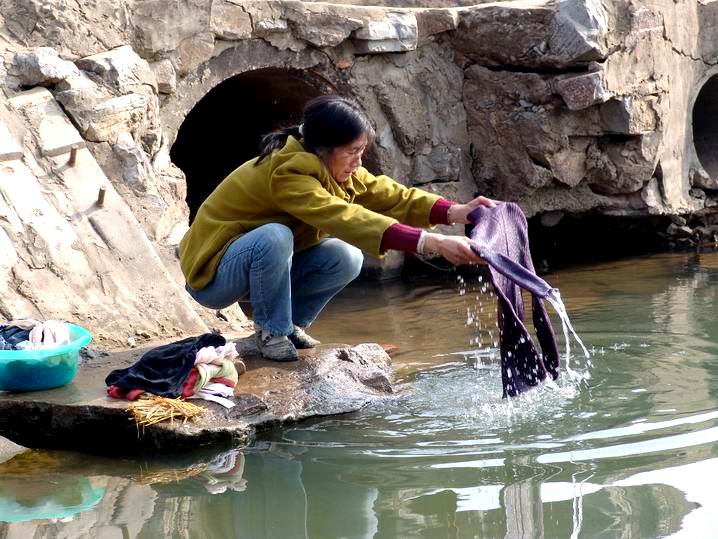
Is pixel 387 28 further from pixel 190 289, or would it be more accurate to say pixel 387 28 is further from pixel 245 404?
pixel 245 404

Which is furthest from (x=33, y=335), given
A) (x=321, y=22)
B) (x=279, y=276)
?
(x=321, y=22)

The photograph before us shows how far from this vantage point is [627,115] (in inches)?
337

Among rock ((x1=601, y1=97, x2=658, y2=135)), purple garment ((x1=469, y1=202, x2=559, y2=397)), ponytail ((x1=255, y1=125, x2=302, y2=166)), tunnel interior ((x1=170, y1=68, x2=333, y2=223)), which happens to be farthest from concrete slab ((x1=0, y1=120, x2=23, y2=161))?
rock ((x1=601, y1=97, x2=658, y2=135))

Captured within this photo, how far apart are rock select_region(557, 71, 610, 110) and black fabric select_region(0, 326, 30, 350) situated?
5.39 meters

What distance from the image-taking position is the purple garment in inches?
158

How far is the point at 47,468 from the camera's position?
3764 mm

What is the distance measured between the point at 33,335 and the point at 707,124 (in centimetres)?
824

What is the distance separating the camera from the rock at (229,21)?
23.5ft

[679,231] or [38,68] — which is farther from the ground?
[38,68]

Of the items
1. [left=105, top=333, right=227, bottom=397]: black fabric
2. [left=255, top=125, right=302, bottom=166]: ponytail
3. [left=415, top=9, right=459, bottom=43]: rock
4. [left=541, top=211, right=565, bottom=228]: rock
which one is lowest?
[left=541, top=211, right=565, bottom=228]: rock

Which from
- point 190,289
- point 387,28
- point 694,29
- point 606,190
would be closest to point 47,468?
point 190,289

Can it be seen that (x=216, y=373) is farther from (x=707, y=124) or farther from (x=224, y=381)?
(x=707, y=124)

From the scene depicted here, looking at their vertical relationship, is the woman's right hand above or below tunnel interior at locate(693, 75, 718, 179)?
above

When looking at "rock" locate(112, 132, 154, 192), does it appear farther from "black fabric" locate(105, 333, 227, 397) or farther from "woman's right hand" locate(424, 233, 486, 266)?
"woman's right hand" locate(424, 233, 486, 266)
